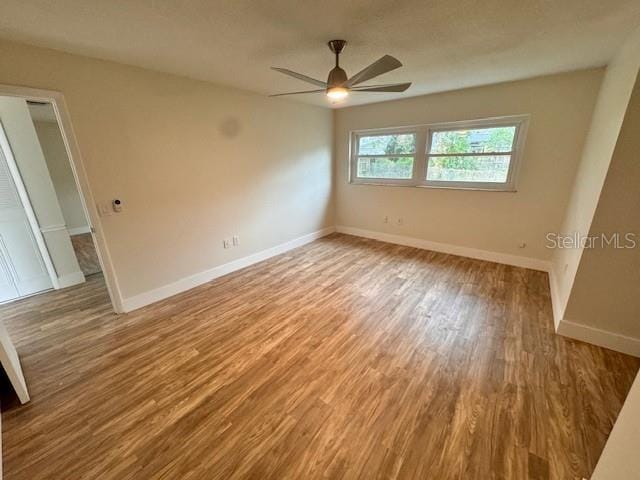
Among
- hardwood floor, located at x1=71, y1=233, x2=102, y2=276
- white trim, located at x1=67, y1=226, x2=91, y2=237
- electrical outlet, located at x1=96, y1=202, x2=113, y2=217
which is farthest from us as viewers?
white trim, located at x1=67, y1=226, x2=91, y2=237

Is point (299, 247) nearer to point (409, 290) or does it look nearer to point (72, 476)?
point (409, 290)

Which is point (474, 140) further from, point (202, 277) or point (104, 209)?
point (104, 209)

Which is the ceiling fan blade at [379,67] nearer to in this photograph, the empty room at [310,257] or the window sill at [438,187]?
the empty room at [310,257]

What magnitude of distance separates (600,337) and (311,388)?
244 cm

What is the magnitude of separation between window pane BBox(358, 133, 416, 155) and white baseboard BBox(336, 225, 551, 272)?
4.95 ft

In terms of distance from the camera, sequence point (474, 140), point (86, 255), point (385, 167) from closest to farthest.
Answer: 1. point (474, 140)
2. point (86, 255)
3. point (385, 167)

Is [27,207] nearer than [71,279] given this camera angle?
Yes

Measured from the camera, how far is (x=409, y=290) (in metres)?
3.08

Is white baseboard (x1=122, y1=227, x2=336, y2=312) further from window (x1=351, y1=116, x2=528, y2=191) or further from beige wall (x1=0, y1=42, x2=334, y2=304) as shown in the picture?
window (x1=351, y1=116, x2=528, y2=191)

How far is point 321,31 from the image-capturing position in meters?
1.85

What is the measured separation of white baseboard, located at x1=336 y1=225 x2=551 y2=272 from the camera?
355cm

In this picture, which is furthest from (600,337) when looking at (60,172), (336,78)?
(60,172)

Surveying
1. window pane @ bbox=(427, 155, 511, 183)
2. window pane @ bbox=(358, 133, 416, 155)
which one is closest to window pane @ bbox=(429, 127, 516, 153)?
window pane @ bbox=(427, 155, 511, 183)

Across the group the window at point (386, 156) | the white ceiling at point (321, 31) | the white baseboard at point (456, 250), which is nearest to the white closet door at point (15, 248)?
the white ceiling at point (321, 31)
